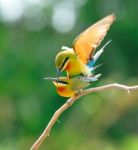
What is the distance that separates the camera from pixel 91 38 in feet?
2.32

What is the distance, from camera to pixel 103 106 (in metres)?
2.67

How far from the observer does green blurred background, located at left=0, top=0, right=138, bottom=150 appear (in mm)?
3758

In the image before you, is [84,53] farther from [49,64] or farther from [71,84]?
[49,64]

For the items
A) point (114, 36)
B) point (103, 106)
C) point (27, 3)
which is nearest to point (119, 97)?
point (103, 106)

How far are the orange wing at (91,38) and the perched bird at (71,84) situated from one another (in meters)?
0.02

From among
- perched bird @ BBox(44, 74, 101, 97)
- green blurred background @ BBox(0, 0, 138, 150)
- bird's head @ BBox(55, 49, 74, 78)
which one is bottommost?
green blurred background @ BBox(0, 0, 138, 150)

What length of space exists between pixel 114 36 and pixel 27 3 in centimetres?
159

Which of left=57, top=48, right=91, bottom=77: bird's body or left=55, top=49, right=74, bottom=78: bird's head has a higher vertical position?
left=55, top=49, right=74, bottom=78: bird's head

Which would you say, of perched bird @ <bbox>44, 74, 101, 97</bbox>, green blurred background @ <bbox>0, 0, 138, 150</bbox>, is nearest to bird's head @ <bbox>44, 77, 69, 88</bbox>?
perched bird @ <bbox>44, 74, 101, 97</bbox>

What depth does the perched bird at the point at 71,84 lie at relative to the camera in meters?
0.70

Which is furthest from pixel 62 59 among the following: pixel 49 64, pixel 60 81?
pixel 49 64

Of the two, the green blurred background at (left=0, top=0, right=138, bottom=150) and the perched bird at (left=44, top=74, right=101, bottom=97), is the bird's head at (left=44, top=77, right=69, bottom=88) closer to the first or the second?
the perched bird at (left=44, top=74, right=101, bottom=97)

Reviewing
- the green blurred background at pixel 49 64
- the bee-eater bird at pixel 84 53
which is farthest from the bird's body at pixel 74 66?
the green blurred background at pixel 49 64

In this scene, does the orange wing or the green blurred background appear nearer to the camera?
the orange wing
